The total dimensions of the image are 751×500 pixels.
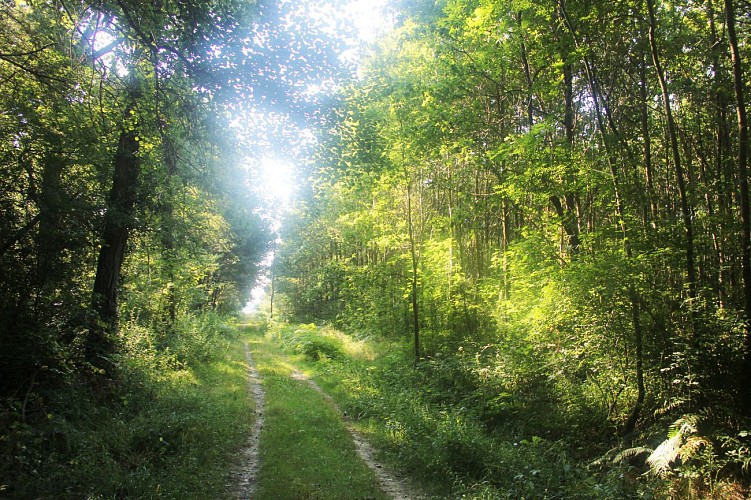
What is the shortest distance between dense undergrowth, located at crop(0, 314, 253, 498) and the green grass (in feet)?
2.32

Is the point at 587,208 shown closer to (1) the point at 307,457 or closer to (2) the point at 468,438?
(2) the point at 468,438

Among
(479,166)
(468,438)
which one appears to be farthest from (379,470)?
(479,166)

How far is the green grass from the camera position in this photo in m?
6.66

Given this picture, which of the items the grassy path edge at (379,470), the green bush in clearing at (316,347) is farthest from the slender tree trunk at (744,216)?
the green bush in clearing at (316,347)

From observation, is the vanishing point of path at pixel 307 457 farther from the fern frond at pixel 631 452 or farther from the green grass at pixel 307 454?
the fern frond at pixel 631 452

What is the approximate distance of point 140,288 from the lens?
49.4 ft

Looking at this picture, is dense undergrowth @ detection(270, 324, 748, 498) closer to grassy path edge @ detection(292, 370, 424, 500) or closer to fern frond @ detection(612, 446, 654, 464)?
fern frond @ detection(612, 446, 654, 464)

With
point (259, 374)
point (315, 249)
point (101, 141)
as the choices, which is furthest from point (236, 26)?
point (315, 249)

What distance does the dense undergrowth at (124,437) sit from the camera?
5238 mm

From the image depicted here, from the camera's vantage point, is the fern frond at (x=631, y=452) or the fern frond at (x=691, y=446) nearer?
the fern frond at (x=691, y=446)

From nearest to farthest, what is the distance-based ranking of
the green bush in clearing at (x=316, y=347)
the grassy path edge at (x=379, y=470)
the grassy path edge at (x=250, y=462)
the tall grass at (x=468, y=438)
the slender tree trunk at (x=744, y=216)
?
the tall grass at (x=468, y=438), the slender tree trunk at (x=744, y=216), the grassy path edge at (x=250, y=462), the grassy path edge at (x=379, y=470), the green bush in clearing at (x=316, y=347)

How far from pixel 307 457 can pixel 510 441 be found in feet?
13.6

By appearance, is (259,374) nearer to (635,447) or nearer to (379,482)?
(379,482)

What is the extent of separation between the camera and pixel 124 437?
6859 millimetres
